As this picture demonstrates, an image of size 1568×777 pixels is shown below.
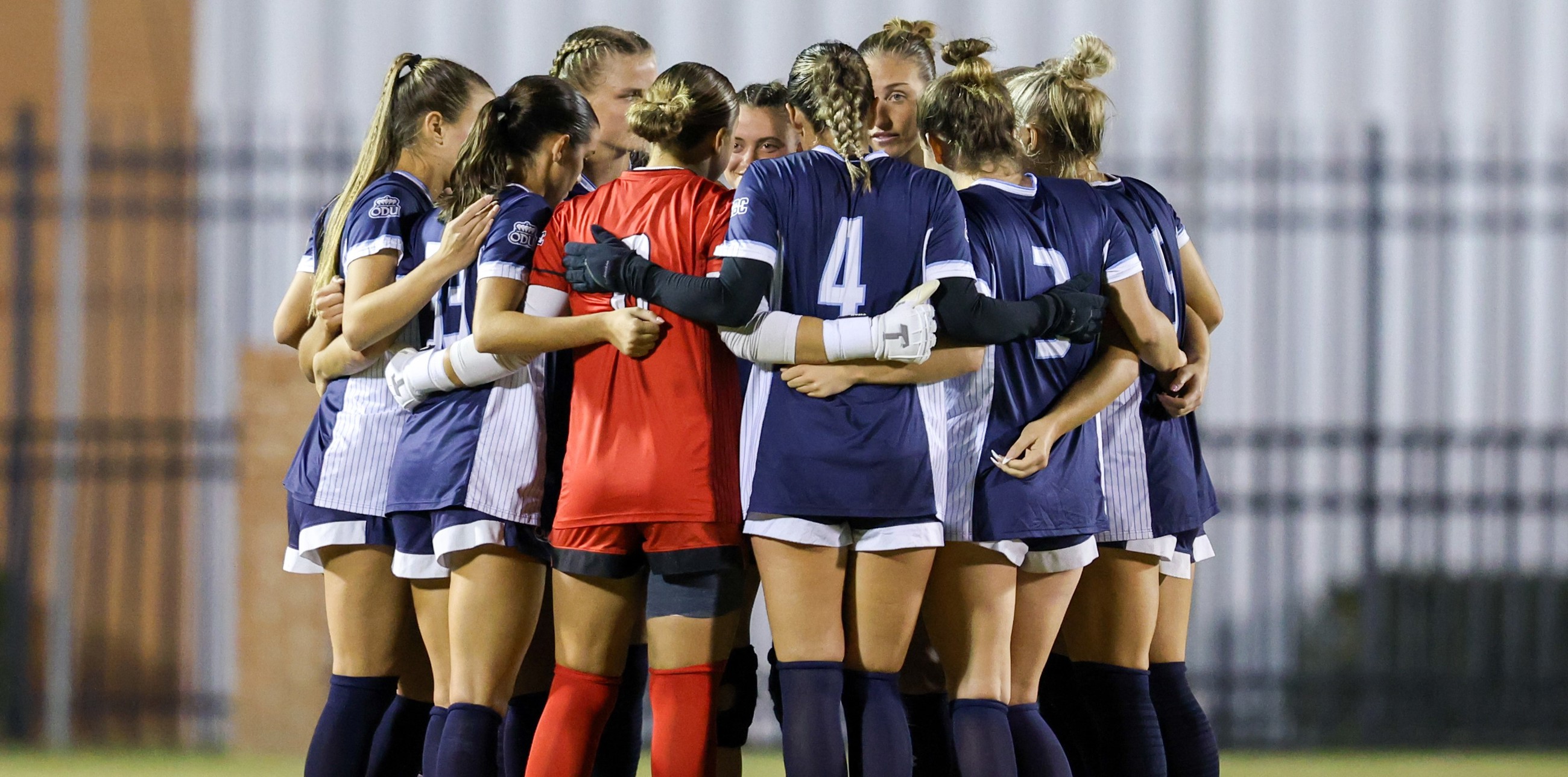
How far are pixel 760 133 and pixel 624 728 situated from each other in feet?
4.88

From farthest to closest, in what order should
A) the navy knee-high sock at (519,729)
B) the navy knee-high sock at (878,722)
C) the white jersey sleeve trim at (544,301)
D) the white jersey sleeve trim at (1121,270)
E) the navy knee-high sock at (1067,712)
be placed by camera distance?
the navy knee-high sock at (1067,712) < the navy knee-high sock at (519,729) < the white jersey sleeve trim at (1121,270) < the white jersey sleeve trim at (544,301) < the navy knee-high sock at (878,722)

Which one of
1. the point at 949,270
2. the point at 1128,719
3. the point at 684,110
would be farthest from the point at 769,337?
the point at 1128,719

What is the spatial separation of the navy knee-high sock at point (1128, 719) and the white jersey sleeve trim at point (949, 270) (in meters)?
0.95

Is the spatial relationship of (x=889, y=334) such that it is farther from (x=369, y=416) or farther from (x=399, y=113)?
(x=399, y=113)

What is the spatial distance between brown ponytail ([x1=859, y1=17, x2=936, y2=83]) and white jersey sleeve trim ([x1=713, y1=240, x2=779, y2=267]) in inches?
44.2

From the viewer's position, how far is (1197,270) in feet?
10.9

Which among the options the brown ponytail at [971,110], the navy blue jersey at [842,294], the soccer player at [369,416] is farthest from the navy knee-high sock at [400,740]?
the brown ponytail at [971,110]

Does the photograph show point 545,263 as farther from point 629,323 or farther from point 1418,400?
point 1418,400

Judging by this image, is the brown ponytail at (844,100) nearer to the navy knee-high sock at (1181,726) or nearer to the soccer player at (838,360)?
the soccer player at (838,360)

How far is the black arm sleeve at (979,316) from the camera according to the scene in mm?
2547

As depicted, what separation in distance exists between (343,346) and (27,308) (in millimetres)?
4682

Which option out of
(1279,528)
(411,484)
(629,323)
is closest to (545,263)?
(629,323)

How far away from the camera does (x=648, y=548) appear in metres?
2.54

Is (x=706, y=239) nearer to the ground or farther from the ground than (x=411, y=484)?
farther from the ground
